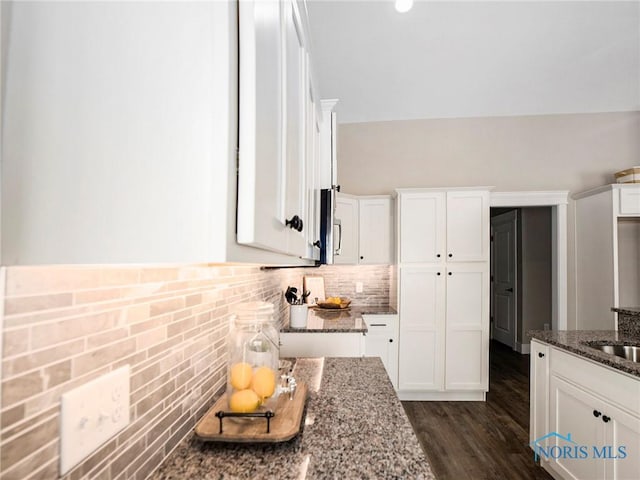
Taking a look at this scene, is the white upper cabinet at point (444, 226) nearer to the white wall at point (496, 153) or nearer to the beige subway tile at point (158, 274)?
the white wall at point (496, 153)

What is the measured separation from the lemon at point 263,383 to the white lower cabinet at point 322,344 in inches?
63.2

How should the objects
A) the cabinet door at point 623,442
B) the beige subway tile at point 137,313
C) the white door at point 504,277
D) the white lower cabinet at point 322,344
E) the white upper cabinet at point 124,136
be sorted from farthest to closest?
the white door at point 504,277
the white lower cabinet at point 322,344
the cabinet door at point 623,442
the beige subway tile at point 137,313
the white upper cabinet at point 124,136

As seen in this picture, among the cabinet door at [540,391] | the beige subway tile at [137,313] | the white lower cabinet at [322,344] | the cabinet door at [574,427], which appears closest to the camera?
the beige subway tile at [137,313]

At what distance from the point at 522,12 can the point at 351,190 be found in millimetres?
2165

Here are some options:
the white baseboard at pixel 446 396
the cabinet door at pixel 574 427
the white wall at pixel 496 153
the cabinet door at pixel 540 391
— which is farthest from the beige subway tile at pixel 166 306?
the white wall at pixel 496 153

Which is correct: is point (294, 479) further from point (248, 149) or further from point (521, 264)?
point (521, 264)

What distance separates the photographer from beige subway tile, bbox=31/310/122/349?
46 centimetres

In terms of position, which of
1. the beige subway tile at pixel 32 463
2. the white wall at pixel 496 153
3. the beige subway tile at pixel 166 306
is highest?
the white wall at pixel 496 153

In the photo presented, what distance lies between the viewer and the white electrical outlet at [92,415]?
19.7 inches

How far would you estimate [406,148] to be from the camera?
4039 millimetres

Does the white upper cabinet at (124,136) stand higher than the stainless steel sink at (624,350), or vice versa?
Result: the white upper cabinet at (124,136)

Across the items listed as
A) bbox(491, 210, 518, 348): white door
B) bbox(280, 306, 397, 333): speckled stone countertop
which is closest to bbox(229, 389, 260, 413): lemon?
bbox(280, 306, 397, 333): speckled stone countertop

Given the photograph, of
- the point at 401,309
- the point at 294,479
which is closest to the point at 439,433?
the point at 401,309

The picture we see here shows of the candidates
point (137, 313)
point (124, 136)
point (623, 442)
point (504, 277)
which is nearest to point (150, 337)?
point (137, 313)
